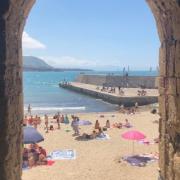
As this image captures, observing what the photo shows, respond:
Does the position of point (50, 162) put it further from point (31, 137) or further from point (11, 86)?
point (11, 86)

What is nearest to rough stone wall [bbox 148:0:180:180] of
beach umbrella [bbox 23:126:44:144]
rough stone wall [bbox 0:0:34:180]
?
rough stone wall [bbox 0:0:34:180]

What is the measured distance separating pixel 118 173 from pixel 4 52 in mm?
10081

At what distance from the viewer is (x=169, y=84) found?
6207mm

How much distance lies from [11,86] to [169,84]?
269 centimetres

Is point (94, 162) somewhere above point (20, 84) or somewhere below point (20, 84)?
below

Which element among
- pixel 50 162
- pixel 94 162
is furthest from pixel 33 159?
pixel 94 162

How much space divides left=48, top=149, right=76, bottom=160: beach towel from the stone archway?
391 inches

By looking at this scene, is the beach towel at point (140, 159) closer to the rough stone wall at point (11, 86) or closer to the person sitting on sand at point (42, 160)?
the person sitting on sand at point (42, 160)

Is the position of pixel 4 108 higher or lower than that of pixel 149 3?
lower

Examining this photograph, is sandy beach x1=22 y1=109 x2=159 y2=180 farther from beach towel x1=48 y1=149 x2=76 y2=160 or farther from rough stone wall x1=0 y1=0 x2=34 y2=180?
rough stone wall x1=0 y1=0 x2=34 y2=180

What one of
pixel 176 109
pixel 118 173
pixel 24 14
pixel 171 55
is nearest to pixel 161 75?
pixel 171 55

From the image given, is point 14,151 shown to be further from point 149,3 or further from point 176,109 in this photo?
point 149,3

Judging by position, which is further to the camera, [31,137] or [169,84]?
[31,137]

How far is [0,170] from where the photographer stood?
198 inches
